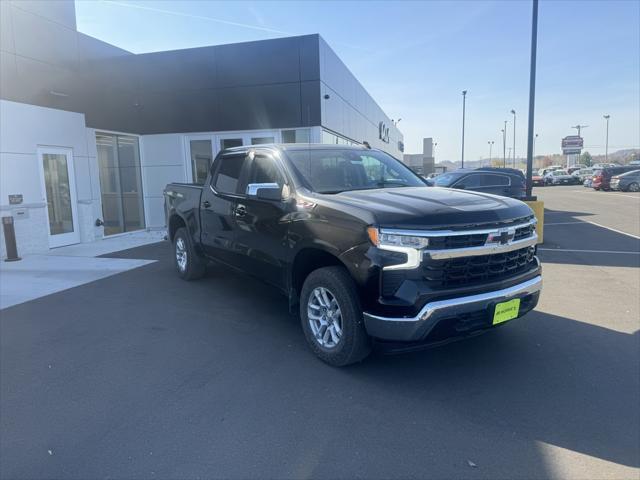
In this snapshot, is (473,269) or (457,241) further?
(473,269)

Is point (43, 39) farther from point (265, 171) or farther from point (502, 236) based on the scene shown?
point (502, 236)

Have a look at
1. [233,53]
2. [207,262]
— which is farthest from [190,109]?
[207,262]

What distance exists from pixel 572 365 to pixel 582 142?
87000 mm

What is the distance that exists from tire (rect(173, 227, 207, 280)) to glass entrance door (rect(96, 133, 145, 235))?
6.68m

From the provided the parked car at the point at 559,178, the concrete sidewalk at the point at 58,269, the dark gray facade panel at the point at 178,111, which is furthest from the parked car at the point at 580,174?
the concrete sidewalk at the point at 58,269

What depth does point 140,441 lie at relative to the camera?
308cm

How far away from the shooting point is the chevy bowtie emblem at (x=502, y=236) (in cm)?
365

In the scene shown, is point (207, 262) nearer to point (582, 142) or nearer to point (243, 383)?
point (243, 383)

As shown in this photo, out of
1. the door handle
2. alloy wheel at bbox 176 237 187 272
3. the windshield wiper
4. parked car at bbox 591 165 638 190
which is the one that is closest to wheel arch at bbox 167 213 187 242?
alloy wheel at bbox 176 237 187 272

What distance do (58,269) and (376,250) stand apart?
7441 millimetres

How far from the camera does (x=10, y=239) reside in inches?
372

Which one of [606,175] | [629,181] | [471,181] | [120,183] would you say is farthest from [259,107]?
[606,175]

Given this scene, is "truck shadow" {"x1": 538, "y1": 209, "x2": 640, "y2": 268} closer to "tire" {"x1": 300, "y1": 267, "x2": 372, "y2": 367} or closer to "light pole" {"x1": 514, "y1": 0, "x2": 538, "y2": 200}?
"light pole" {"x1": 514, "y1": 0, "x2": 538, "y2": 200}

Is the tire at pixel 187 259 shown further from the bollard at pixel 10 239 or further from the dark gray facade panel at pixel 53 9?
the dark gray facade panel at pixel 53 9
